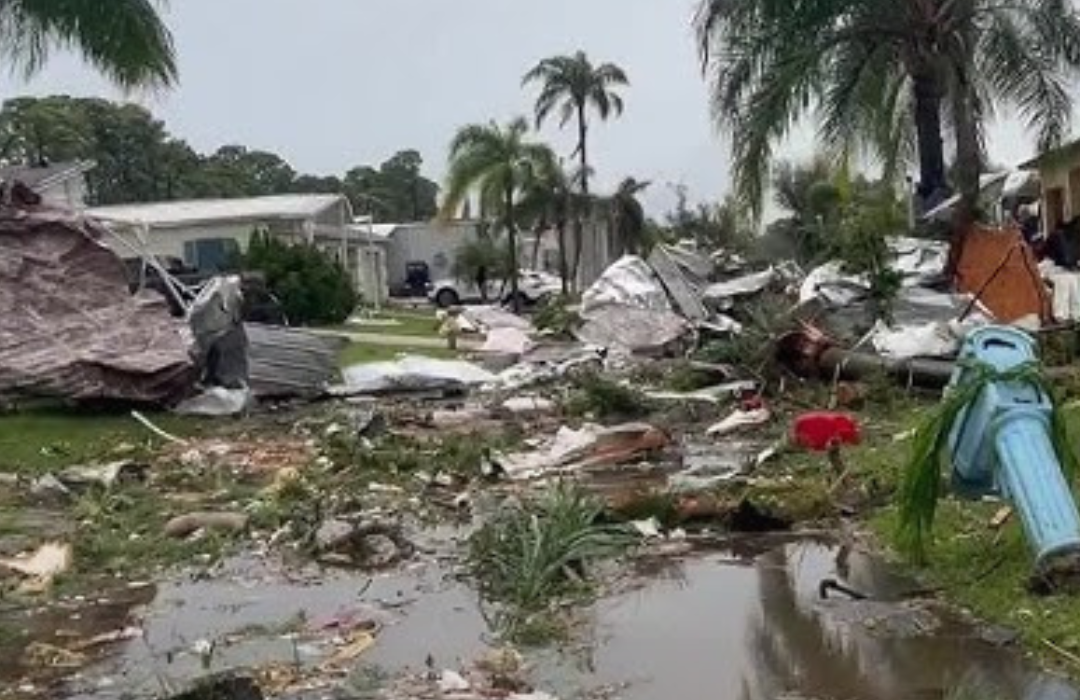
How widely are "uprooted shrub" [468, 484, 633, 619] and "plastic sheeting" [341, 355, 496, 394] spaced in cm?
1136

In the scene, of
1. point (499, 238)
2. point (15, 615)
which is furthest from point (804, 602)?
point (499, 238)

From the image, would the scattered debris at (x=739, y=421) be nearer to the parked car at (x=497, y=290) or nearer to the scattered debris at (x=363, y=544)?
the scattered debris at (x=363, y=544)

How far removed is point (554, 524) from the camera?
328 inches

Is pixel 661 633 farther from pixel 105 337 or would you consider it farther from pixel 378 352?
pixel 378 352

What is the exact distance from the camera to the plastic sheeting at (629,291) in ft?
86.3

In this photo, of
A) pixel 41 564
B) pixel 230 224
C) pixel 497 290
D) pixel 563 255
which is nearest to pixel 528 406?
pixel 41 564

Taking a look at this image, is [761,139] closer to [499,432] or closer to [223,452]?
[499,432]

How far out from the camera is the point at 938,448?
7.23m

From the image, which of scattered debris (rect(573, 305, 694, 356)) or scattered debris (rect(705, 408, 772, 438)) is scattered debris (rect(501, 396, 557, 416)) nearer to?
scattered debris (rect(705, 408, 772, 438))

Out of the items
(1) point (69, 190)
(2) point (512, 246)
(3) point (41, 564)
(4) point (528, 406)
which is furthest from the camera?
(2) point (512, 246)

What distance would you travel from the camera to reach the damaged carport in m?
18.3

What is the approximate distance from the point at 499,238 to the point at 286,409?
35.3m

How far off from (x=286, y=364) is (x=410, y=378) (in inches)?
61.6

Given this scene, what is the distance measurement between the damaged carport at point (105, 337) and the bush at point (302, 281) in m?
14.3
